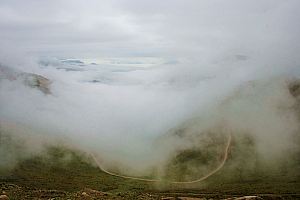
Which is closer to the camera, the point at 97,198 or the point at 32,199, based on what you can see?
the point at 32,199

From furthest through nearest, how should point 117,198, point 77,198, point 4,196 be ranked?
point 117,198 < point 77,198 < point 4,196

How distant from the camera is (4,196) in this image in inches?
5999

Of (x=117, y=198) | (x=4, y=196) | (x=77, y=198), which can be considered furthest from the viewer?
(x=117, y=198)

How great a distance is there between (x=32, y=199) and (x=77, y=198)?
1613cm

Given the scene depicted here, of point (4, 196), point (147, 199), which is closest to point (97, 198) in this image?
point (147, 199)

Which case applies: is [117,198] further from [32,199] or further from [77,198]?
[32,199]

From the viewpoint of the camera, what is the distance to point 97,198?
563ft

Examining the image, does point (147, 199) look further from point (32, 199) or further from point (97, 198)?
point (32, 199)

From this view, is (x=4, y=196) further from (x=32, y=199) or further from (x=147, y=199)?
(x=147, y=199)

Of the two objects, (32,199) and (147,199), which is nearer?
(32,199)

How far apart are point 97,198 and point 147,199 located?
908 inches

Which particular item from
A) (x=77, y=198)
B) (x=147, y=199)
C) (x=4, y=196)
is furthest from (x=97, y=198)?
(x=4, y=196)

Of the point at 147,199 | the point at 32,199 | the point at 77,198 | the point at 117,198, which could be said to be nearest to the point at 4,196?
the point at 32,199

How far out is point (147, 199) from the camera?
184 meters
